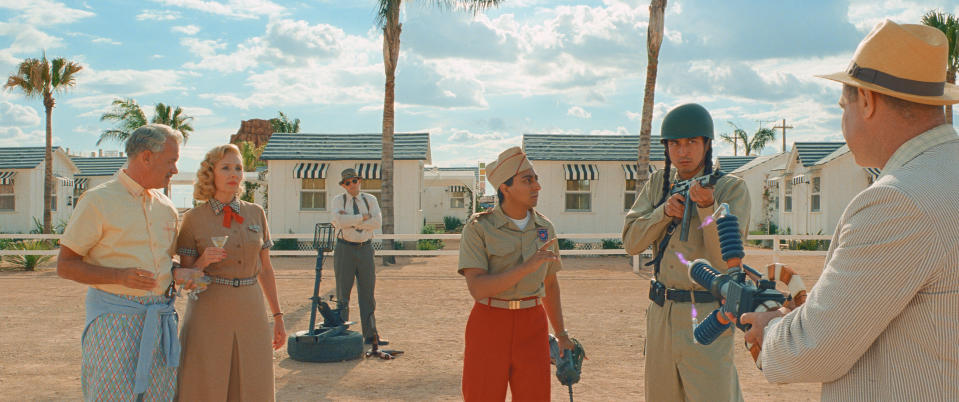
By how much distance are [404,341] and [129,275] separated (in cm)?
564

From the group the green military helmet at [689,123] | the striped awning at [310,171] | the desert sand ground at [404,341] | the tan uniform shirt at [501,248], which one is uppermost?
the striped awning at [310,171]

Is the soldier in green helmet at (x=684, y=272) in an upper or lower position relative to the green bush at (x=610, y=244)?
upper

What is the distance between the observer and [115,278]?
3439 millimetres

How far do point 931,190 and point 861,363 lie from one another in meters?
0.44

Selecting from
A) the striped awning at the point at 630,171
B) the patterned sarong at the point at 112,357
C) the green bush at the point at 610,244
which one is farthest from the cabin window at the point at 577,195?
the patterned sarong at the point at 112,357

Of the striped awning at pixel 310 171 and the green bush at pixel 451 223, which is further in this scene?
the green bush at pixel 451 223

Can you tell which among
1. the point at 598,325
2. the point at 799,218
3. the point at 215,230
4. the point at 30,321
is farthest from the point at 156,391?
the point at 799,218

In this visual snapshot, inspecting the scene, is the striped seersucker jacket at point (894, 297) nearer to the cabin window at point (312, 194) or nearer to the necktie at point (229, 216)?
the necktie at point (229, 216)

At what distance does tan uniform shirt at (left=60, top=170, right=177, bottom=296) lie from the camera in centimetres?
351

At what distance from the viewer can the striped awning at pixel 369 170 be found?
80.3 feet

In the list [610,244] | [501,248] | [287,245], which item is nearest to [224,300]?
[501,248]

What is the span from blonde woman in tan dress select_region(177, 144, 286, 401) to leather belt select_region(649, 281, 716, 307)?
2.24m

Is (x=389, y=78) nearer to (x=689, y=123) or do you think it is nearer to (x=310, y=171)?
(x=310, y=171)

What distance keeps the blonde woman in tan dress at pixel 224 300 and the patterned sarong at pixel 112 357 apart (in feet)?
1.04
